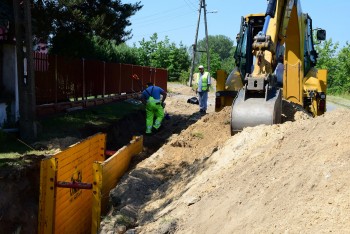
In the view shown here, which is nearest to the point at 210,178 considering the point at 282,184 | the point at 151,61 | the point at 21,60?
the point at 282,184

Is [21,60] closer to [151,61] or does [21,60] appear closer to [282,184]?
[282,184]

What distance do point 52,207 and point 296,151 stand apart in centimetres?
336

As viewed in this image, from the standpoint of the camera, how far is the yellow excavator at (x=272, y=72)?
23.9ft

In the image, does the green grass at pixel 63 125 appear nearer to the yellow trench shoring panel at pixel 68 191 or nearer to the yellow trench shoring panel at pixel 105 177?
the yellow trench shoring panel at pixel 68 191

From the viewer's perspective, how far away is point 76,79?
1539 centimetres

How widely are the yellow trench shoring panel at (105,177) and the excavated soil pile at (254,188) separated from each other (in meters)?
0.21

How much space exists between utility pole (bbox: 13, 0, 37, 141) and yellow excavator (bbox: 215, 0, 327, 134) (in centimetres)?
440

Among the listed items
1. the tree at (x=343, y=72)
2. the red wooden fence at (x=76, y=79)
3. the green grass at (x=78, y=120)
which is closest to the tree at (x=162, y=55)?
the tree at (x=343, y=72)

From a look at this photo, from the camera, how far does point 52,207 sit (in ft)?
20.2

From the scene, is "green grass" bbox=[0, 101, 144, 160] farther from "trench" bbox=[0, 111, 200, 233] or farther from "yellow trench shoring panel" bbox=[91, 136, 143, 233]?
"yellow trench shoring panel" bbox=[91, 136, 143, 233]

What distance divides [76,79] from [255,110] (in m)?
9.49

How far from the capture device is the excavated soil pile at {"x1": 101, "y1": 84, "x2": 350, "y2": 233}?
3570 millimetres

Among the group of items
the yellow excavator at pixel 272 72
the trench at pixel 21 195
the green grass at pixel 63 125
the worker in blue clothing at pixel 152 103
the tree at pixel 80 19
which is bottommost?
the trench at pixel 21 195

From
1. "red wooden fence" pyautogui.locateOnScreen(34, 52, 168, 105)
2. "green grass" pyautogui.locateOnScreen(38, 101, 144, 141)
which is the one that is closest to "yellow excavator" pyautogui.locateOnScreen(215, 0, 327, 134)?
"green grass" pyautogui.locateOnScreen(38, 101, 144, 141)
